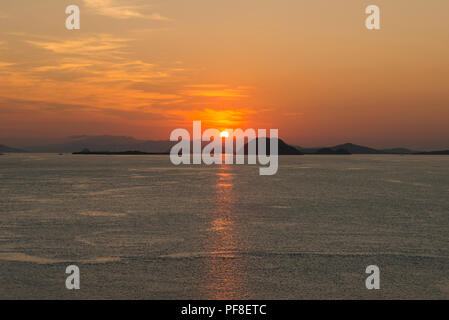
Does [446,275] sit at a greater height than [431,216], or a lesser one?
lesser

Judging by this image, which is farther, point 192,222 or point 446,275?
point 192,222

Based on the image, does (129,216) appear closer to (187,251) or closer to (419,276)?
(187,251)

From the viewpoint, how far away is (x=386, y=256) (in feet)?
61.7

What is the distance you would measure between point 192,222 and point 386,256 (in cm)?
1296

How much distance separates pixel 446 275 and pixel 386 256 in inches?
121

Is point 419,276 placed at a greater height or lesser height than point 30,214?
lesser

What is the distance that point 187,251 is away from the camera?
19.3 m

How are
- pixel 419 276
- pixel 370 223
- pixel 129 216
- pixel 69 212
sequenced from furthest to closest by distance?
pixel 69 212 < pixel 129 216 < pixel 370 223 < pixel 419 276
